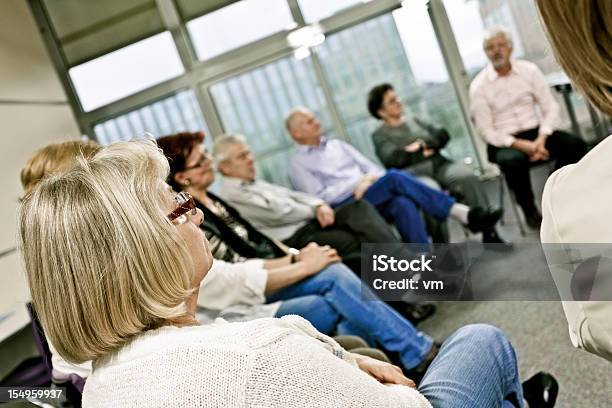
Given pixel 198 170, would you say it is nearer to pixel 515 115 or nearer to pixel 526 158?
pixel 526 158

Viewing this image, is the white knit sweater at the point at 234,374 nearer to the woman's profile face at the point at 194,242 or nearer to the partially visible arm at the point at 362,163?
the woman's profile face at the point at 194,242

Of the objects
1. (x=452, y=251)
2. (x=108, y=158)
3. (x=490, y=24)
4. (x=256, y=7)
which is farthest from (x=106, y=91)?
(x=108, y=158)

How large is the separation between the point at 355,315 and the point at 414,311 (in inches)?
32.9

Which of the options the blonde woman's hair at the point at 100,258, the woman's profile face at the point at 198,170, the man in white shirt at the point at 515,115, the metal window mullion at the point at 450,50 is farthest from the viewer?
the metal window mullion at the point at 450,50

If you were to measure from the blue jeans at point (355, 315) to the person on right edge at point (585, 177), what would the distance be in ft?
4.09

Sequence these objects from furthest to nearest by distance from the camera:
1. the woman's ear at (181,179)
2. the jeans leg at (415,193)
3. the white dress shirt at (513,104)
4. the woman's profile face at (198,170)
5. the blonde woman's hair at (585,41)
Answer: the white dress shirt at (513,104) → the jeans leg at (415,193) → the woman's profile face at (198,170) → the woman's ear at (181,179) → the blonde woman's hair at (585,41)

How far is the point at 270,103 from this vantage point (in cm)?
533

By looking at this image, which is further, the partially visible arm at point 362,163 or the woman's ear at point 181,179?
the partially visible arm at point 362,163

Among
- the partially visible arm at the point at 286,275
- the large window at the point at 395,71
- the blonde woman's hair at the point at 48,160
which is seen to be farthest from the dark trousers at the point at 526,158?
the blonde woman's hair at the point at 48,160

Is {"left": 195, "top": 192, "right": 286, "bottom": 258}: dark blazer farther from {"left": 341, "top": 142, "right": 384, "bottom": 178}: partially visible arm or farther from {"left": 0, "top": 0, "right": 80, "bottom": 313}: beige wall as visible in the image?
{"left": 341, "top": 142, "right": 384, "bottom": 178}: partially visible arm

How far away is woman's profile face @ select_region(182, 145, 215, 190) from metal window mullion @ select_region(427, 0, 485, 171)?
2.95m

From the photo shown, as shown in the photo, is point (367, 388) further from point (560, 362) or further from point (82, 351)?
point (560, 362)

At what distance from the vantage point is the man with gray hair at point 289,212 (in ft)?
10.1

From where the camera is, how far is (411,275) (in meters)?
1.60
